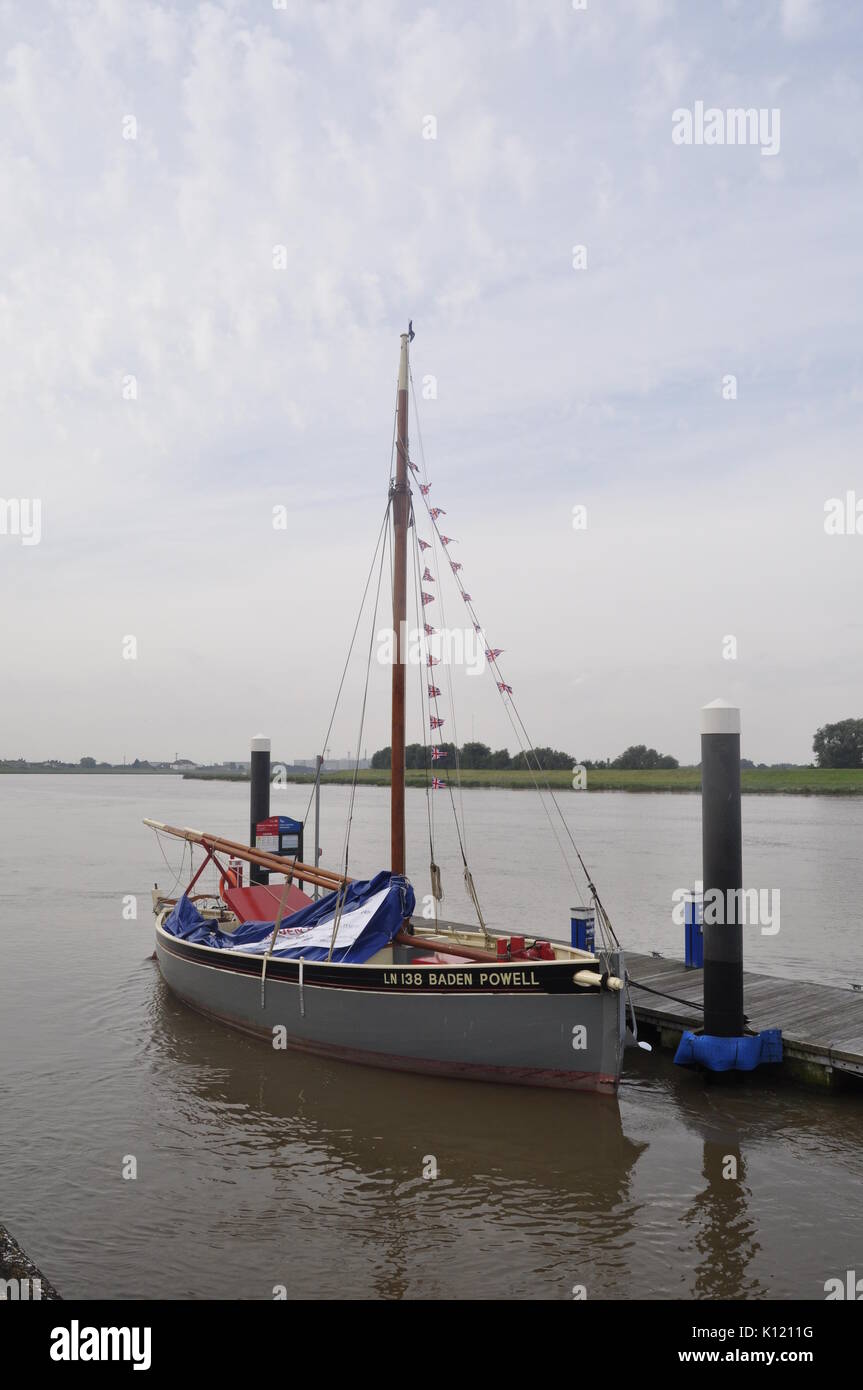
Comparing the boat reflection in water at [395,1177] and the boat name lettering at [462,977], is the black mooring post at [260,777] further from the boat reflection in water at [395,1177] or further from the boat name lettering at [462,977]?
the boat name lettering at [462,977]

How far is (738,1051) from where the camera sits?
1102 cm

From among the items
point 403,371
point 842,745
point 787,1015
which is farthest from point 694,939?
point 842,745

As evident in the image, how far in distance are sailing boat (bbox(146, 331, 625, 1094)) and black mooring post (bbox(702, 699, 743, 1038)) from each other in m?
1.14

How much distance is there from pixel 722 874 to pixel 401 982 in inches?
156

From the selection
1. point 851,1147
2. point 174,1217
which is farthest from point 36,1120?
point 851,1147

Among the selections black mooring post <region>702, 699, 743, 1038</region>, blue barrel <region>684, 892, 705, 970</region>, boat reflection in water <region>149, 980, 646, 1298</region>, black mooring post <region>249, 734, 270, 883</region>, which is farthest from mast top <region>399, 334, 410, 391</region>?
black mooring post <region>249, 734, 270, 883</region>

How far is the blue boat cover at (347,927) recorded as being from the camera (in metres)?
12.4

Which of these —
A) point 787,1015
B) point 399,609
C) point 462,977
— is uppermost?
point 399,609

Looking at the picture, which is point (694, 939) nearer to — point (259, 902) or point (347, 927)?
point (347, 927)

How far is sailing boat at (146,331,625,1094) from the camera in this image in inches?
427

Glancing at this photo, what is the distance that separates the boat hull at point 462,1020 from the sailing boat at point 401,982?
0.05 ft
